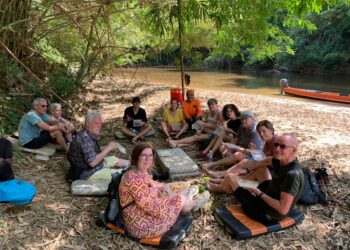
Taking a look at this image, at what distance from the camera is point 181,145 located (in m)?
5.25

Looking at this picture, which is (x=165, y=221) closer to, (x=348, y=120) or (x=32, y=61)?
(x=32, y=61)

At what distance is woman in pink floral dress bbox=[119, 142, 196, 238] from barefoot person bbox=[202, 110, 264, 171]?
1584 mm

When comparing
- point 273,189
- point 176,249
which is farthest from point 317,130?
point 176,249

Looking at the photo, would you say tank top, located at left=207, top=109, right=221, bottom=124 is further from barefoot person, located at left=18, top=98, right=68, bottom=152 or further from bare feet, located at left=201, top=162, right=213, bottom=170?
barefoot person, located at left=18, top=98, right=68, bottom=152

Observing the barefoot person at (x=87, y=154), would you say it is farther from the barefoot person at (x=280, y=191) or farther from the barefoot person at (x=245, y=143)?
the barefoot person at (x=280, y=191)

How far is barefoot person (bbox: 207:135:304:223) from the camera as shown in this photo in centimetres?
260

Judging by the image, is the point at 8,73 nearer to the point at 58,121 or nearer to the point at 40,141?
the point at 58,121

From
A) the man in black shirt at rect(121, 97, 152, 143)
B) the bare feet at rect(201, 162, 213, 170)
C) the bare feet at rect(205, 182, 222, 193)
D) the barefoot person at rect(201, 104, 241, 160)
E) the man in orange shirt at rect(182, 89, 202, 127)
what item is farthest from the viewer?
the man in orange shirt at rect(182, 89, 202, 127)

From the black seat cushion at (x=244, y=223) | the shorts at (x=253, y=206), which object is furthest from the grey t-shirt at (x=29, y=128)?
the shorts at (x=253, y=206)

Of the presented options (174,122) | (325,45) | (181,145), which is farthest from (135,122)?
(325,45)

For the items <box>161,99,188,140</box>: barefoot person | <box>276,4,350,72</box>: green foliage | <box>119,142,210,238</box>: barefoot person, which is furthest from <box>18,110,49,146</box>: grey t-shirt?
<box>276,4,350,72</box>: green foliage

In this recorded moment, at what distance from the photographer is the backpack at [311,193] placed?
3236 mm

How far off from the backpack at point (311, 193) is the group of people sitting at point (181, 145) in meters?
0.39

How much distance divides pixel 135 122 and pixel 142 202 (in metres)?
3.28
